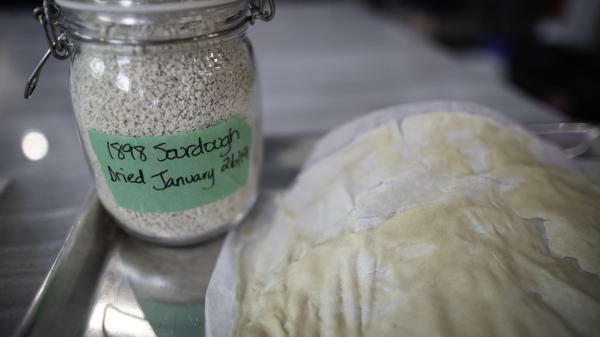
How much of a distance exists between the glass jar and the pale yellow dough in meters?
0.09

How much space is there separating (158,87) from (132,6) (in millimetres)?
56

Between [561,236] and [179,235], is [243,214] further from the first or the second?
[561,236]

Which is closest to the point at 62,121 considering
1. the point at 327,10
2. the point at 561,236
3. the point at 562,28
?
the point at 561,236

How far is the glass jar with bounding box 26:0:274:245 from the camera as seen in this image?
29 cm

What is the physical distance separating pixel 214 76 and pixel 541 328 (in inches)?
10.9

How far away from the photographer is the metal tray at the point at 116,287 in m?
0.30

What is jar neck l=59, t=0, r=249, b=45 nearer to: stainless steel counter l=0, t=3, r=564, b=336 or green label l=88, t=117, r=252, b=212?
green label l=88, t=117, r=252, b=212

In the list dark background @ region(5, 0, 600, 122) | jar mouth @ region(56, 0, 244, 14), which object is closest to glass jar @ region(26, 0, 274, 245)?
A: jar mouth @ region(56, 0, 244, 14)

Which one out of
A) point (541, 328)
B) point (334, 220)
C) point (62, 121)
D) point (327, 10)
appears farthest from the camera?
point (327, 10)

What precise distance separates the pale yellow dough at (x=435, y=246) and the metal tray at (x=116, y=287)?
48 mm

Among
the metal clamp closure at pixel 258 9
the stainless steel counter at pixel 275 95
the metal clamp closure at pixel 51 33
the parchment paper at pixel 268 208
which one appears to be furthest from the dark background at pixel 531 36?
the metal clamp closure at pixel 51 33

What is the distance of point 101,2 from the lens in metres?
0.27

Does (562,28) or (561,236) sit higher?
(561,236)

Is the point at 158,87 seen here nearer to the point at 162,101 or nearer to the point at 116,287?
the point at 162,101
